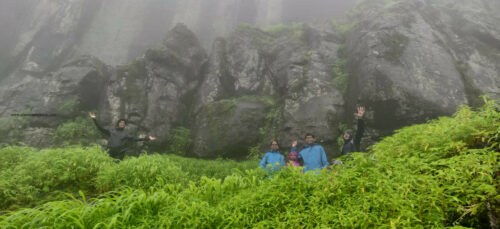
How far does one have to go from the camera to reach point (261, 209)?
2.60 metres

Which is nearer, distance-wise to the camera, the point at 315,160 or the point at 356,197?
the point at 356,197

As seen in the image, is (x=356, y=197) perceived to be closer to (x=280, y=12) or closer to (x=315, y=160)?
(x=315, y=160)

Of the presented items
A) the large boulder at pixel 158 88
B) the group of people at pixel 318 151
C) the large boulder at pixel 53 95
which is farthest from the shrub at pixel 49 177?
the large boulder at pixel 53 95

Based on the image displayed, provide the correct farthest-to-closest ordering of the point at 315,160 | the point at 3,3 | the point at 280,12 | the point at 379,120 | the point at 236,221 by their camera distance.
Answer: the point at 280,12, the point at 3,3, the point at 379,120, the point at 315,160, the point at 236,221

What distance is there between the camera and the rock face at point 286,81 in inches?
427

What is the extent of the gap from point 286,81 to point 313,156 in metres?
7.24

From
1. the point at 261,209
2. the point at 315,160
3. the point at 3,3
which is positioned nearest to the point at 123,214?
the point at 261,209

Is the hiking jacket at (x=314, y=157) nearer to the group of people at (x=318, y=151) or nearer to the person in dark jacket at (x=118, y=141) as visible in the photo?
the group of people at (x=318, y=151)

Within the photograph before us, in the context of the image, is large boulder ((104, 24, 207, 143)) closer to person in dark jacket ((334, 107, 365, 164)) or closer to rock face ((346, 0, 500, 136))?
A: person in dark jacket ((334, 107, 365, 164))

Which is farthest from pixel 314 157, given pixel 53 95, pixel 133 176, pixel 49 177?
pixel 53 95

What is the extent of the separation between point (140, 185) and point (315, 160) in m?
4.73

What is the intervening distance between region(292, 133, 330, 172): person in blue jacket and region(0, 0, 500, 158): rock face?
351 cm

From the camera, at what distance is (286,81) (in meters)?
13.5

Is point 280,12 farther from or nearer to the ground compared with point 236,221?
farther from the ground
